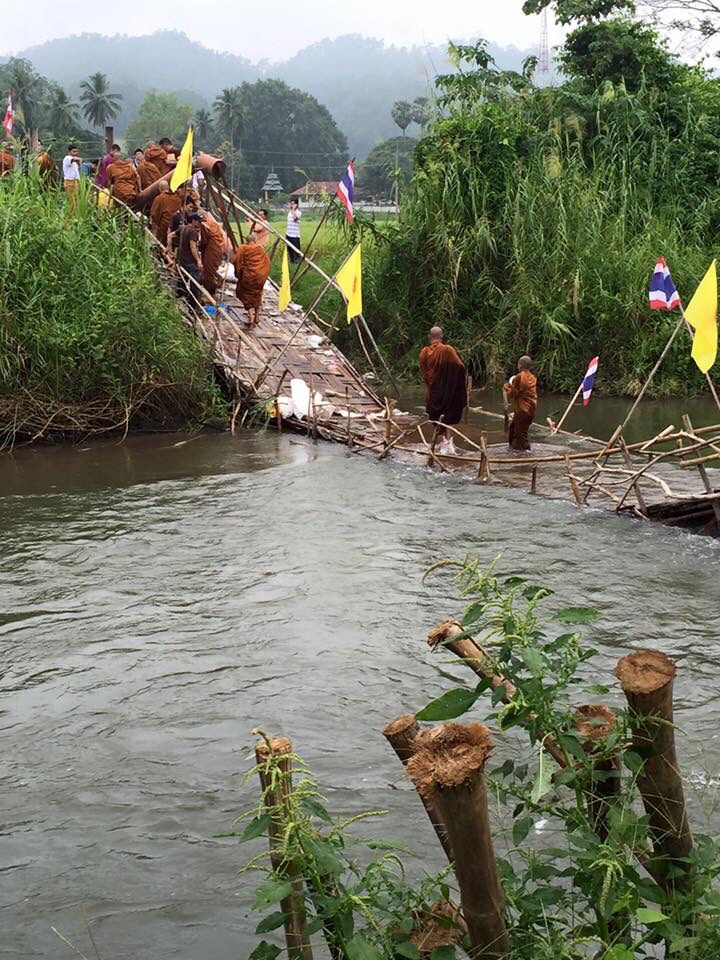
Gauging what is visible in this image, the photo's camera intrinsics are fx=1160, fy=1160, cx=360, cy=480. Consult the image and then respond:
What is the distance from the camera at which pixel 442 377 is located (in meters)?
12.1

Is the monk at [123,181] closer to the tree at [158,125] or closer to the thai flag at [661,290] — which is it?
the thai flag at [661,290]

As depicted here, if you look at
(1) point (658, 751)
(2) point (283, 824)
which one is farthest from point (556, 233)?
(2) point (283, 824)

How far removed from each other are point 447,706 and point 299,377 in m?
12.0

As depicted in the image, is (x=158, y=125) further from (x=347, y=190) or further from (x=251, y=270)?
(x=347, y=190)

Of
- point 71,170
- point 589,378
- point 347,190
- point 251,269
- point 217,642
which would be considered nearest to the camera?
point 217,642

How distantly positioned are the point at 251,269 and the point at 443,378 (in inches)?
167

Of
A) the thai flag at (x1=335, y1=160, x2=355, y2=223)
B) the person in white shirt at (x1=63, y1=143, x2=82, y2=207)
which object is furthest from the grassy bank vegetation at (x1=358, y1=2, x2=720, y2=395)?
the thai flag at (x1=335, y1=160, x2=355, y2=223)

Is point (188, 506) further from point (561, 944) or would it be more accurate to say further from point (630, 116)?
point (630, 116)

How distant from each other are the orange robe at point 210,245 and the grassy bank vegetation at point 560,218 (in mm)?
3794

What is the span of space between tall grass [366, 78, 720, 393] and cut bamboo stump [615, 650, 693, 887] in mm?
14269

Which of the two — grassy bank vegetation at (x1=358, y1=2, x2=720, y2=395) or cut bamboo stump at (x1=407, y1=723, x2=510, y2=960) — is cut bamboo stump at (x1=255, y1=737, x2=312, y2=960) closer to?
cut bamboo stump at (x1=407, y1=723, x2=510, y2=960)

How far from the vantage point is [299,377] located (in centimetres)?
1445

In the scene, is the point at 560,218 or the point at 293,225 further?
the point at 293,225

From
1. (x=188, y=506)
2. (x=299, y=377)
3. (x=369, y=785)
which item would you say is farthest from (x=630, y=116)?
(x=369, y=785)
